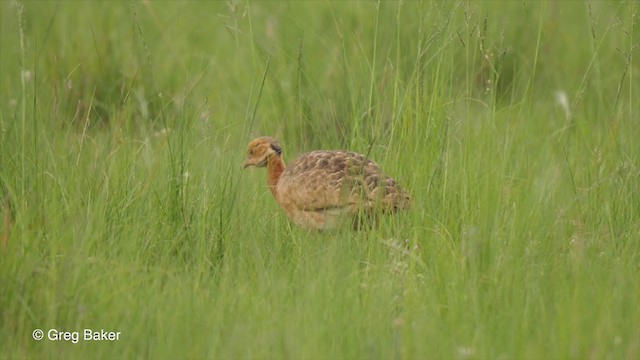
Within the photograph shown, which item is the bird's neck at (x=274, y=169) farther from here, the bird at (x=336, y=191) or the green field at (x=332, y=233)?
the bird at (x=336, y=191)

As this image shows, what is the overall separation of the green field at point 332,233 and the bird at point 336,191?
8cm

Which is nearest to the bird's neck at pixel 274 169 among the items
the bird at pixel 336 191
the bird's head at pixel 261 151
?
the bird's head at pixel 261 151

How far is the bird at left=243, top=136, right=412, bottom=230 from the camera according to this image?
18.5 feet

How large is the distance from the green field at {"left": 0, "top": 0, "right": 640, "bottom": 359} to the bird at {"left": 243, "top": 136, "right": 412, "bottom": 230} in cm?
8

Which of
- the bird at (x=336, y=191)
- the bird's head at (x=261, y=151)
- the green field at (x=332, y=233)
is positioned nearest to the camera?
the green field at (x=332, y=233)

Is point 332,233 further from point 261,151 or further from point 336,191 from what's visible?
point 261,151

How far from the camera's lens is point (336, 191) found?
573 cm

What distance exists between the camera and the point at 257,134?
727 cm

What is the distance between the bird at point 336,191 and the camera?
18.5 ft

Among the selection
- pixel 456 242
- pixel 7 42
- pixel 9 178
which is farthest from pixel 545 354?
pixel 7 42

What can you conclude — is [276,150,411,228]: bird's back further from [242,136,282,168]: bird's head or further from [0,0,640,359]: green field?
[242,136,282,168]: bird's head

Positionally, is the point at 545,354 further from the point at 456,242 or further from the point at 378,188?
the point at 378,188

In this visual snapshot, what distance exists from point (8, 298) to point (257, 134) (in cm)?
295

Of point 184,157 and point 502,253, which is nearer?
point 502,253
